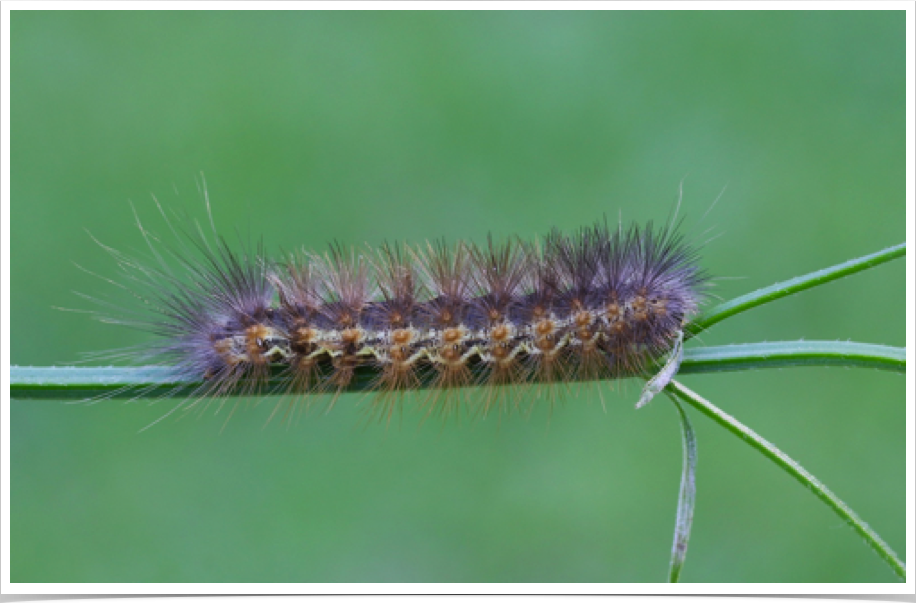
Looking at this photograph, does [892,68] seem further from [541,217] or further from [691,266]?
[691,266]

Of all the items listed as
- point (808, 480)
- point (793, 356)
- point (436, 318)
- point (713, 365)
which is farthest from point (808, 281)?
point (436, 318)

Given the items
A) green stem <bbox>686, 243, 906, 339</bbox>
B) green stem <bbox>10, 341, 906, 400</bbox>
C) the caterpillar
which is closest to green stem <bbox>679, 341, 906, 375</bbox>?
green stem <bbox>10, 341, 906, 400</bbox>

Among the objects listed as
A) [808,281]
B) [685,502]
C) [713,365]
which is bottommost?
[685,502]

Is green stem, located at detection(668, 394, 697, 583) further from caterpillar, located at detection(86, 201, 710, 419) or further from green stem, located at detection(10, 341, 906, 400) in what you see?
caterpillar, located at detection(86, 201, 710, 419)

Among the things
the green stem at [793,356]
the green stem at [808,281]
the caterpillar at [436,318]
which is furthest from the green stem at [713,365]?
the caterpillar at [436,318]

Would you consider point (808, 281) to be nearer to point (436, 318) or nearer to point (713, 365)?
point (713, 365)

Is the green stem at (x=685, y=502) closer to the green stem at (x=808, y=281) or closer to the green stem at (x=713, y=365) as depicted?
the green stem at (x=713, y=365)

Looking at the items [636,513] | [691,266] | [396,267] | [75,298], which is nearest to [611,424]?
[636,513]
